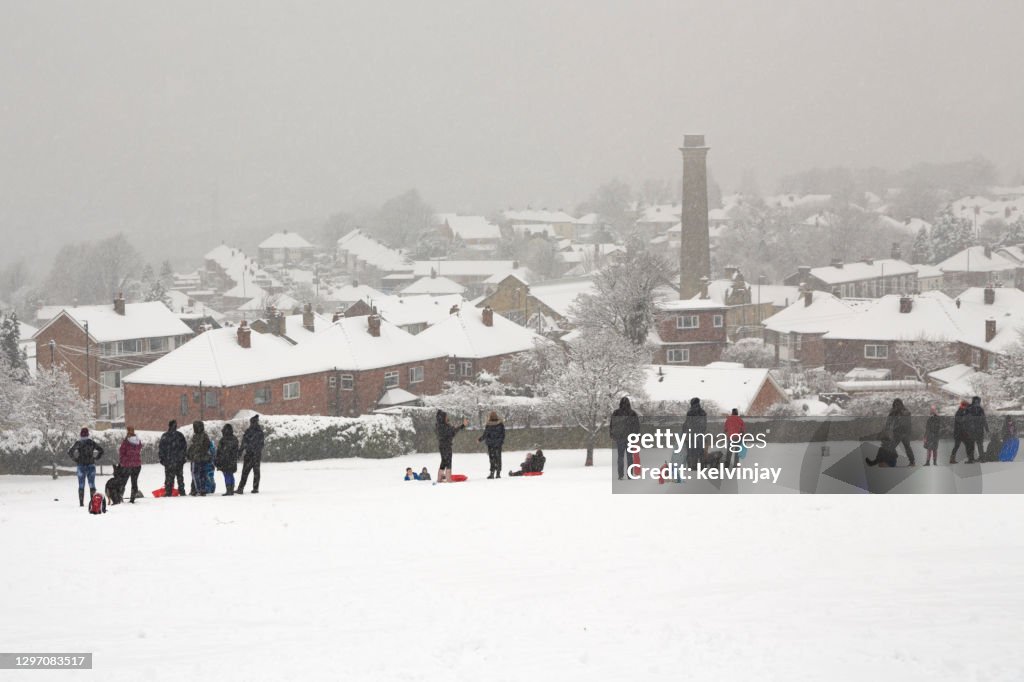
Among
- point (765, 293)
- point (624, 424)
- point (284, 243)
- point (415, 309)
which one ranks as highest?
point (284, 243)

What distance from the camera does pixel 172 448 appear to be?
1797 cm

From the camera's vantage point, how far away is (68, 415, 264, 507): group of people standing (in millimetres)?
17438

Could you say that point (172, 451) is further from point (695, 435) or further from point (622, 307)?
point (622, 307)

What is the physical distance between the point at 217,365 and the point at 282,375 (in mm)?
2905

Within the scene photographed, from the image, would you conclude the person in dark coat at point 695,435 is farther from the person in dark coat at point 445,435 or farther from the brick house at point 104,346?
the brick house at point 104,346

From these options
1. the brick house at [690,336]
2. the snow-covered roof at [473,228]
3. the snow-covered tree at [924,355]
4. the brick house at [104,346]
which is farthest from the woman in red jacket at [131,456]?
the snow-covered roof at [473,228]

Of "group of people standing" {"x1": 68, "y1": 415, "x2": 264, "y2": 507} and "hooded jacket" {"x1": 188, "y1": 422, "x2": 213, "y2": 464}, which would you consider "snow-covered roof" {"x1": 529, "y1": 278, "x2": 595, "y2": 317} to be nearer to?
"group of people standing" {"x1": 68, "y1": 415, "x2": 264, "y2": 507}

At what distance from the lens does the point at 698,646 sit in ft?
31.3

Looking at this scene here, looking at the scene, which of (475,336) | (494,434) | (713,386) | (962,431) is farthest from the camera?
(475,336)

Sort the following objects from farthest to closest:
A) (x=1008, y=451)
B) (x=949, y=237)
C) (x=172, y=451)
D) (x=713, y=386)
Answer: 1. (x=949, y=237)
2. (x=713, y=386)
3. (x=1008, y=451)
4. (x=172, y=451)

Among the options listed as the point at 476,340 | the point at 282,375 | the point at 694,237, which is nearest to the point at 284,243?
the point at 694,237

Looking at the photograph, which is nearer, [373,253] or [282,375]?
[282,375]

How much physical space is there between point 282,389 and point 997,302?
140ft

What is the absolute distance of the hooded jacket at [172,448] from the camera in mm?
17828
